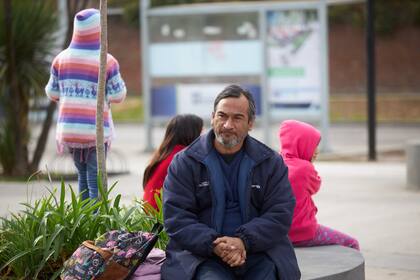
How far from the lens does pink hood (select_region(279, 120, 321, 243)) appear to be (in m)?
6.00

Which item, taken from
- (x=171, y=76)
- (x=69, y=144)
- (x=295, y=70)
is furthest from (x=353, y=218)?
(x=171, y=76)

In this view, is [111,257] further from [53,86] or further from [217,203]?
[53,86]

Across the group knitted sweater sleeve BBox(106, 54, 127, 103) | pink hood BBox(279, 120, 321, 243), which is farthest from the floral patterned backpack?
knitted sweater sleeve BBox(106, 54, 127, 103)

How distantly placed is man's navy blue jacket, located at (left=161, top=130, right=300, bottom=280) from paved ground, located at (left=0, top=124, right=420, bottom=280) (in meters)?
1.40

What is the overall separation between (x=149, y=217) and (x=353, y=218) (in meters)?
4.54

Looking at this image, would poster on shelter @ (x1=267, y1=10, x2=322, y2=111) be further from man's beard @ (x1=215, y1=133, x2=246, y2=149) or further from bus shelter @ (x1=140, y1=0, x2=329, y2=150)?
man's beard @ (x1=215, y1=133, x2=246, y2=149)

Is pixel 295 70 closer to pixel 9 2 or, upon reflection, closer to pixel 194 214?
pixel 9 2

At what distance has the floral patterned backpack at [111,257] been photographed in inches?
184

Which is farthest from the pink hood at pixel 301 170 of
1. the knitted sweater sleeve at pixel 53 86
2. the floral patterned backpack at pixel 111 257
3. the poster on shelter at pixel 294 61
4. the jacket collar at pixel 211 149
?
the poster on shelter at pixel 294 61

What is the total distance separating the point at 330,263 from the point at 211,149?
49.9 inches

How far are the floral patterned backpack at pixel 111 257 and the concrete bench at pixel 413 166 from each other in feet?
25.0

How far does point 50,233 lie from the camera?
544 cm

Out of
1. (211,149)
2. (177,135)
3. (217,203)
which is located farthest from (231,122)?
(177,135)

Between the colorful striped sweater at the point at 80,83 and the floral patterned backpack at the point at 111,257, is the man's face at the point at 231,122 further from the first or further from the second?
the colorful striped sweater at the point at 80,83
